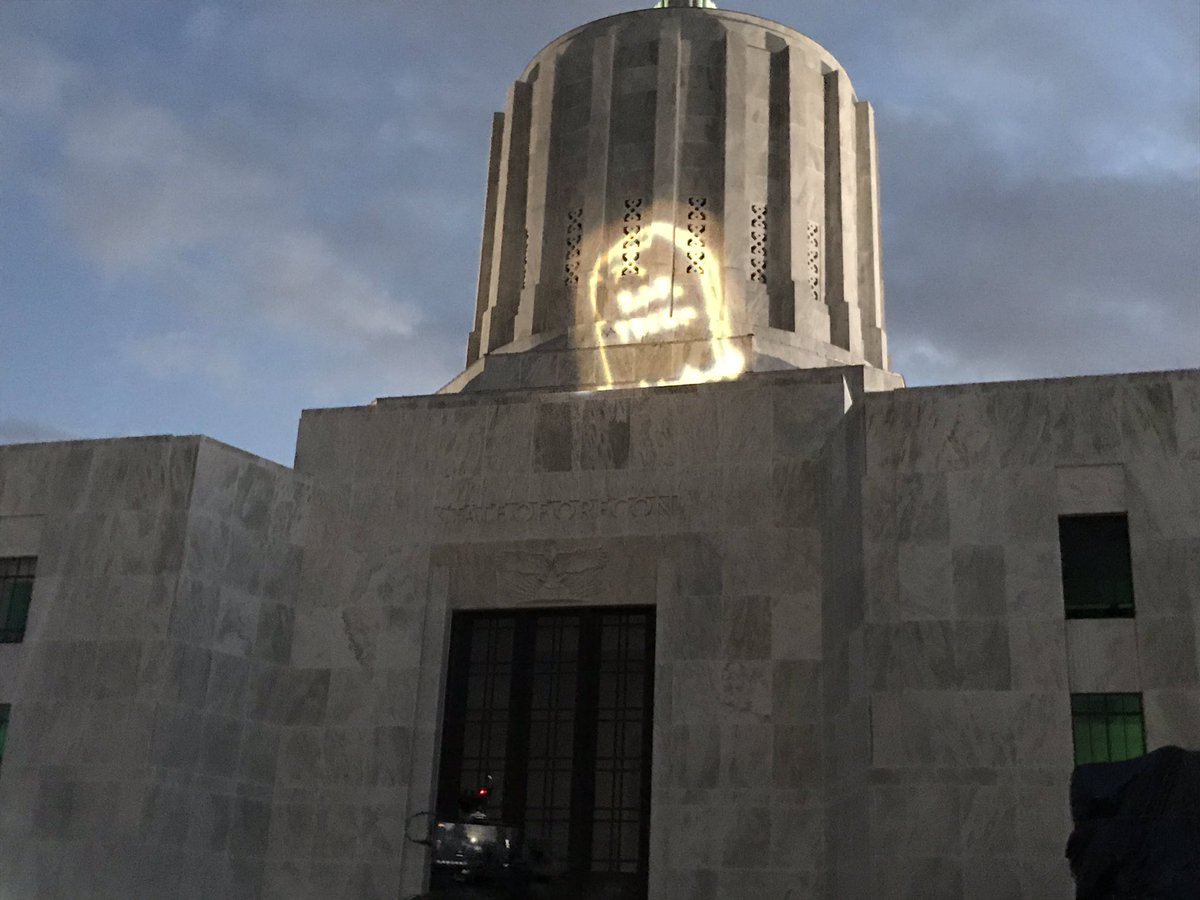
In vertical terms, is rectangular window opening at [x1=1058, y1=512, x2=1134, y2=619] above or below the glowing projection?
below

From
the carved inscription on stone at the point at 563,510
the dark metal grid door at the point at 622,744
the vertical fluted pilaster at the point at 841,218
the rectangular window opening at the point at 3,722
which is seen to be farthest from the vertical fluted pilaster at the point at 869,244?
the rectangular window opening at the point at 3,722

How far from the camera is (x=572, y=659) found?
2369 cm

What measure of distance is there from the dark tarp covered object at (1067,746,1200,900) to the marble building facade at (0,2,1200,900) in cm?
662

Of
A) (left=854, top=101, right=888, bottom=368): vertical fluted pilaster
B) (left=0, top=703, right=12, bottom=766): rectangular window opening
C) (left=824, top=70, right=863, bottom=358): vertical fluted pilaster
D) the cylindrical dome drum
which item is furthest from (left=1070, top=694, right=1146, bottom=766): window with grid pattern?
(left=0, top=703, right=12, bottom=766): rectangular window opening

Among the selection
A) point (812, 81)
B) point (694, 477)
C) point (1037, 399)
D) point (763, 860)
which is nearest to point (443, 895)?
point (763, 860)

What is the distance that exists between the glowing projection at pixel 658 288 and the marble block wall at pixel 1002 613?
6718 millimetres

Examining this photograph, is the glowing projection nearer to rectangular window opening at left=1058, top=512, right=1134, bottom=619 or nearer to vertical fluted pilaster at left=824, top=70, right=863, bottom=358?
vertical fluted pilaster at left=824, top=70, right=863, bottom=358

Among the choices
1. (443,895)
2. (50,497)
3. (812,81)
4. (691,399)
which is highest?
(812,81)

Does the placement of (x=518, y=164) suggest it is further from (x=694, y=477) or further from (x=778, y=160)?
(x=694, y=477)

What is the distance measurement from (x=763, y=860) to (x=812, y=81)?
50.9ft

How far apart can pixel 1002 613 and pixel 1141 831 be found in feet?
26.2

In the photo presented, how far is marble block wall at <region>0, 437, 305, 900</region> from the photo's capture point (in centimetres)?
2172

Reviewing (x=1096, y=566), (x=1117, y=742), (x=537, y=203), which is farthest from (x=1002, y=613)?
(x=537, y=203)

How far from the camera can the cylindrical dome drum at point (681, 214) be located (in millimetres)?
26859
